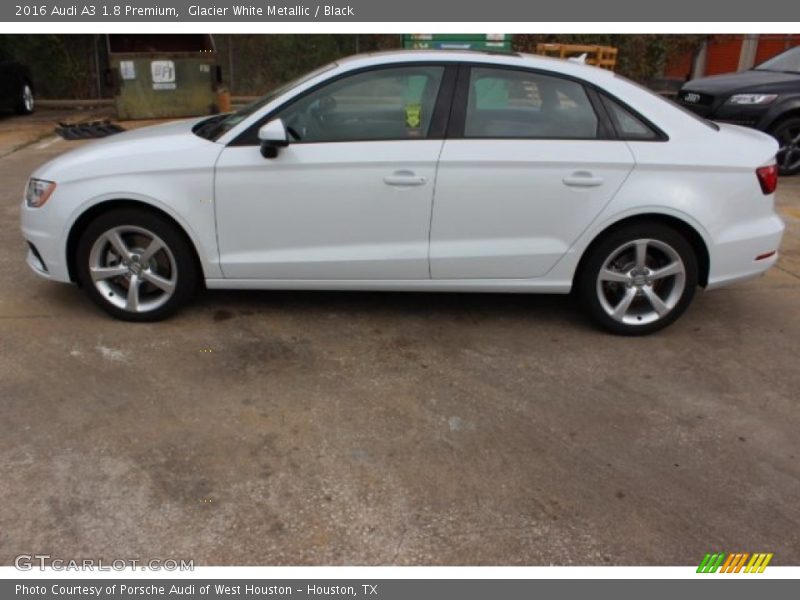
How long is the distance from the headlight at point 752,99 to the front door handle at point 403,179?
6407mm

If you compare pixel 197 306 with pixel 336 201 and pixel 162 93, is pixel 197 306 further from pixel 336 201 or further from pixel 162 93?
pixel 162 93

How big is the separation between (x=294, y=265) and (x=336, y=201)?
18.4 inches

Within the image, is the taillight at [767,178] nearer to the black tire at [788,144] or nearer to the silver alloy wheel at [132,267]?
the silver alloy wheel at [132,267]

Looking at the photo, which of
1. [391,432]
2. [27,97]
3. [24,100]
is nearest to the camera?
[391,432]

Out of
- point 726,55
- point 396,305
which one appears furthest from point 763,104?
point 726,55

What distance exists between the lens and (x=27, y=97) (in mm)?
13656

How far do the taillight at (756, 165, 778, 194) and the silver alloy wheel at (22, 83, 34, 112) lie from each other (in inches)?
531

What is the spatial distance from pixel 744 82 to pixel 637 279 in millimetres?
6143

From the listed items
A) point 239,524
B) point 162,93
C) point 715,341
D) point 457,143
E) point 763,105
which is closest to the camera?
point 239,524

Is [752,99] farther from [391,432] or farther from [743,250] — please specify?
[391,432]

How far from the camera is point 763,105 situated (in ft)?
28.4

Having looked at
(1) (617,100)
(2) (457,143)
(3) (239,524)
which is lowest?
(3) (239,524)

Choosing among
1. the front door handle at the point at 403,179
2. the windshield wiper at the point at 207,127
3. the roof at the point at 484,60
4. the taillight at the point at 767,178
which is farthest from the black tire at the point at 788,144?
the windshield wiper at the point at 207,127

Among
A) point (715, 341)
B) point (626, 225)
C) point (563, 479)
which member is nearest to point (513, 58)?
point (626, 225)
